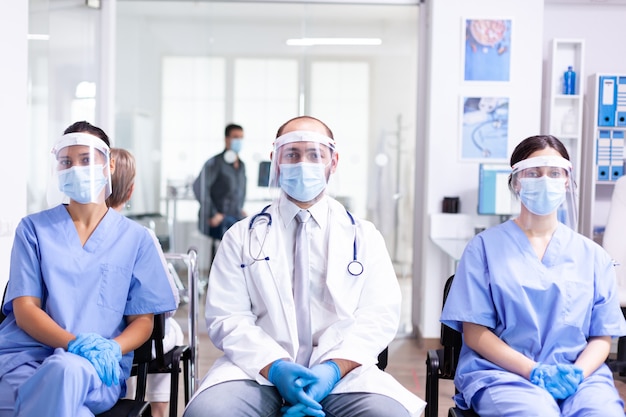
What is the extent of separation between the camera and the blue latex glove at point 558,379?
1.88 meters

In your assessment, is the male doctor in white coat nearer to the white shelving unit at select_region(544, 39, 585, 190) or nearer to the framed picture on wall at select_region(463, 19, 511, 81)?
the framed picture on wall at select_region(463, 19, 511, 81)

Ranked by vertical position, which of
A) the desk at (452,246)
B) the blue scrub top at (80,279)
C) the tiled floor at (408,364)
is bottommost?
the tiled floor at (408,364)

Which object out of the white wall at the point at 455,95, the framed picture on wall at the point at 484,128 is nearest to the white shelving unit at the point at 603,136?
the white wall at the point at 455,95

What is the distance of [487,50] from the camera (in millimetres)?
4398

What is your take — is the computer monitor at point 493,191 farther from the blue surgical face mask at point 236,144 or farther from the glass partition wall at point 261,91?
the blue surgical face mask at point 236,144

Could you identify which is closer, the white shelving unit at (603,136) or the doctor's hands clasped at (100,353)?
the doctor's hands clasped at (100,353)

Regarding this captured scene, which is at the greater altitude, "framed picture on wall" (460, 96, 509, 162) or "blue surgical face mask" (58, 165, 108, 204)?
"framed picture on wall" (460, 96, 509, 162)

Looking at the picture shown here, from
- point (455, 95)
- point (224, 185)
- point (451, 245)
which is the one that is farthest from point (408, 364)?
point (224, 185)

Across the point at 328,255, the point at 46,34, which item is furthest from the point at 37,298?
the point at 46,34

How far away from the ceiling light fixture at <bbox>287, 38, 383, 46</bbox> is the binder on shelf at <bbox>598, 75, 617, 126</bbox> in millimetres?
1477

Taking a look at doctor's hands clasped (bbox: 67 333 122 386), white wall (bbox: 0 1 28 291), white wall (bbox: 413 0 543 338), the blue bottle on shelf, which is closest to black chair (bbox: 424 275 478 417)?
doctor's hands clasped (bbox: 67 333 122 386)

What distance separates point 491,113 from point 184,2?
2218mm

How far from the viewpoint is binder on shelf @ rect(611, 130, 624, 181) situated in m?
4.52

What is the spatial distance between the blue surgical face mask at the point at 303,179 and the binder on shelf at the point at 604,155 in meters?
3.00
